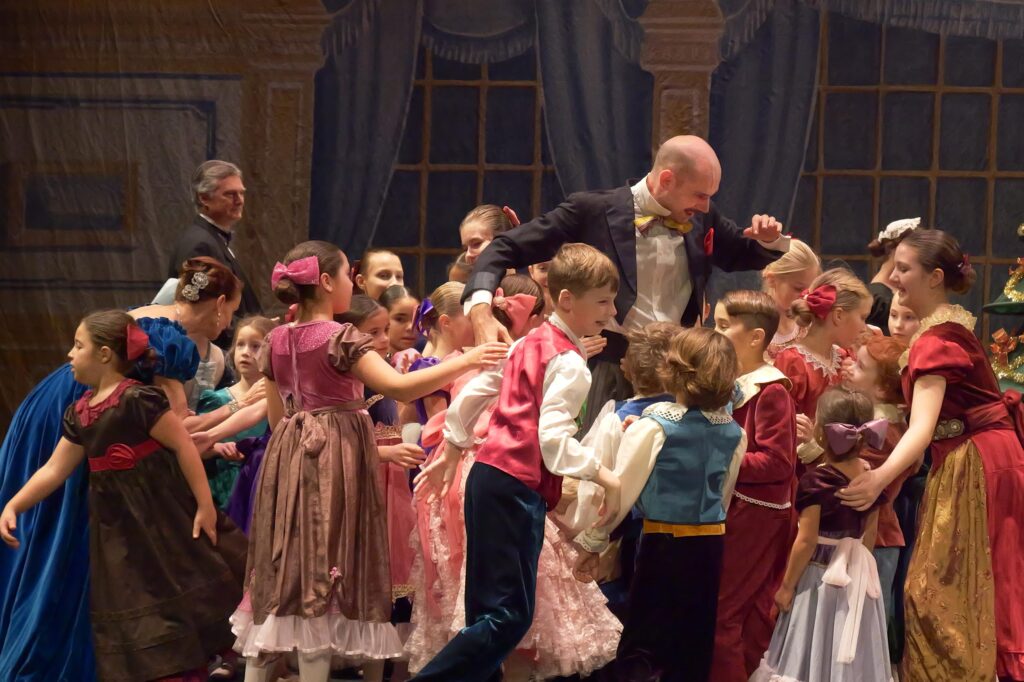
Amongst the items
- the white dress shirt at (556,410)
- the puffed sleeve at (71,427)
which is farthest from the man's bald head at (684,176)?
Result: the puffed sleeve at (71,427)

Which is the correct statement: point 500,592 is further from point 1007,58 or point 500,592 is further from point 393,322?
point 1007,58

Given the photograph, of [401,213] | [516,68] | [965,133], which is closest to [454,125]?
[516,68]

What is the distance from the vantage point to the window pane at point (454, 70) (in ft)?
25.1

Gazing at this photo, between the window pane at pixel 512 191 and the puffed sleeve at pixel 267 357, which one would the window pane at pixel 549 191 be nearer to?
the window pane at pixel 512 191

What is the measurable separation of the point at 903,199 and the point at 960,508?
3.59 m

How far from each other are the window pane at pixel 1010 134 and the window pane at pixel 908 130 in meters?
0.34

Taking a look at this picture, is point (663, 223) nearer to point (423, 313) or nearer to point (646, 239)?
point (646, 239)

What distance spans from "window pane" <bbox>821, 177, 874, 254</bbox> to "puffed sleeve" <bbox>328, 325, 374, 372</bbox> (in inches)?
163

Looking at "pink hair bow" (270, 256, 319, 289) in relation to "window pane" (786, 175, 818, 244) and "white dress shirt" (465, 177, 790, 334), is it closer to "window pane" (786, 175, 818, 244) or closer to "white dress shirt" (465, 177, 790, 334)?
"white dress shirt" (465, 177, 790, 334)

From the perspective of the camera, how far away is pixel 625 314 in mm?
4285

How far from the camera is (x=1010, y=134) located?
7305 mm

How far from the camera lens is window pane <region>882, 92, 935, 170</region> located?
7391mm

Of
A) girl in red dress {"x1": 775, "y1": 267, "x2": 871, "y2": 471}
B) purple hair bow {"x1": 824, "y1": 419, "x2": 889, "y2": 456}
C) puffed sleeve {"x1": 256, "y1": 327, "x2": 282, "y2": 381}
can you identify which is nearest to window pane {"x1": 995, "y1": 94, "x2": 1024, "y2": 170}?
girl in red dress {"x1": 775, "y1": 267, "x2": 871, "y2": 471}

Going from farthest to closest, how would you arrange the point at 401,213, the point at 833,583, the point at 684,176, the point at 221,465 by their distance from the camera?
the point at 401,213 → the point at 221,465 → the point at 684,176 → the point at 833,583
